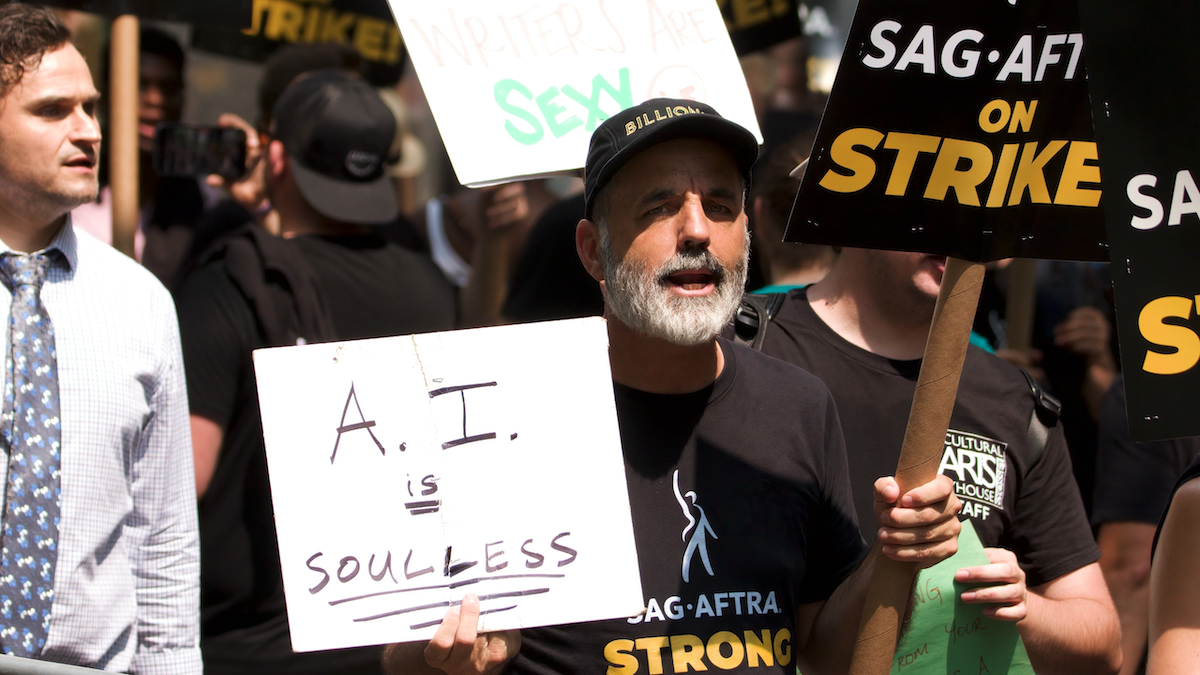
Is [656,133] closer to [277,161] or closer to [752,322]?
[752,322]

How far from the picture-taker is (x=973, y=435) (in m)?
2.56

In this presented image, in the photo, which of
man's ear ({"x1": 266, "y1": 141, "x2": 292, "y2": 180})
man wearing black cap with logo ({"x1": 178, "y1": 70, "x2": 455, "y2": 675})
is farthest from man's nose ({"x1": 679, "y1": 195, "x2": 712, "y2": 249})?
man's ear ({"x1": 266, "y1": 141, "x2": 292, "y2": 180})

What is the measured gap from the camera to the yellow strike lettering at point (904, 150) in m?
1.87

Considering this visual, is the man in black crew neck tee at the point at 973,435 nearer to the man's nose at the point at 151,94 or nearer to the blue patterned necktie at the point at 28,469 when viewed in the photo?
the blue patterned necktie at the point at 28,469

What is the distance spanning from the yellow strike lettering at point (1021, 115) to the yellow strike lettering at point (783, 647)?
2.98 feet

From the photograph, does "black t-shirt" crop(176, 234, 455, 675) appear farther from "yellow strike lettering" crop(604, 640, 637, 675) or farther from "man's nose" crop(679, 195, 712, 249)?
"man's nose" crop(679, 195, 712, 249)

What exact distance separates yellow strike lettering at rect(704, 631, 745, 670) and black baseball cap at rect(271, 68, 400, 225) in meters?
2.19

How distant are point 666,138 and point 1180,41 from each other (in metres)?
0.82

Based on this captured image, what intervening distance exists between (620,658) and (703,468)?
1.16 feet

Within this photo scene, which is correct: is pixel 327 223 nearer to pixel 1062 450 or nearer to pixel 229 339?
pixel 229 339

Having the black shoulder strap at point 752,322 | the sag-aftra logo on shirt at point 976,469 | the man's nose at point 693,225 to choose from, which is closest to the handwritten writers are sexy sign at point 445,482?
the man's nose at point 693,225

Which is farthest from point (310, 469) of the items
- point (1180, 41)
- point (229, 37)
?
point (229, 37)

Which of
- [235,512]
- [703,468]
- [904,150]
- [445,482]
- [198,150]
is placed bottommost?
[235,512]

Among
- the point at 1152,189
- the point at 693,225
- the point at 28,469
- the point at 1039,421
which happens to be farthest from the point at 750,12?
the point at 28,469
